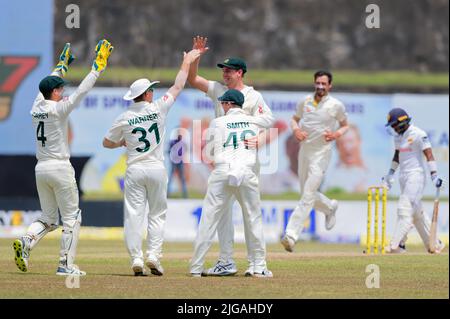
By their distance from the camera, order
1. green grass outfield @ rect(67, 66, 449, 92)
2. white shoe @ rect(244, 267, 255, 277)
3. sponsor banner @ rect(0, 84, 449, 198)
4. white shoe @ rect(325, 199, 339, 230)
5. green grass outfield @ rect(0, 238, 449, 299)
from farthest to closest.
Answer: green grass outfield @ rect(67, 66, 449, 92)
sponsor banner @ rect(0, 84, 449, 198)
white shoe @ rect(325, 199, 339, 230)
white shoe @ rect(244, 267, 255, 277)
green grass outfield @ rect(0, 238, 449, 299)

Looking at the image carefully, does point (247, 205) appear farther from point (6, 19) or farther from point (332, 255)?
point (6, 19)

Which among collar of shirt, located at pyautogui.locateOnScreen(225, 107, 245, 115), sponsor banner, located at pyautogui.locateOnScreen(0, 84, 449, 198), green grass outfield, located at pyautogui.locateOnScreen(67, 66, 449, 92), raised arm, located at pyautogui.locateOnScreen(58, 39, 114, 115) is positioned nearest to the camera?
raised arm, located at pyautogui.locateOnScreen(58, 39, 114, 115)

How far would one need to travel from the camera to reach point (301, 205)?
17.3 m

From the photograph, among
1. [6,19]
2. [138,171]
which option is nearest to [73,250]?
[138,171]

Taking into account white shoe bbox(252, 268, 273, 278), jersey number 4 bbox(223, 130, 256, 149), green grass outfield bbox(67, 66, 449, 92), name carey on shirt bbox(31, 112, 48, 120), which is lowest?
white shoe bbox(252, 268, 273, 278)

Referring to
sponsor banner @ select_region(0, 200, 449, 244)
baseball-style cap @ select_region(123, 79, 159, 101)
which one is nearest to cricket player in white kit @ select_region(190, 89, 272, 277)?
baseball-style cap @ select_region(123, 79, 159, 101)

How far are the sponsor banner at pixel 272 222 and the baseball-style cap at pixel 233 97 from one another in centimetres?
937

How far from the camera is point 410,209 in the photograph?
18.0 m

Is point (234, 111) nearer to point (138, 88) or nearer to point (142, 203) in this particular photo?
point (138, 88)

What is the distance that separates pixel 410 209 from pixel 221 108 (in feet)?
16.4

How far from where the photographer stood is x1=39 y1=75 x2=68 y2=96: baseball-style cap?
43.8 feet

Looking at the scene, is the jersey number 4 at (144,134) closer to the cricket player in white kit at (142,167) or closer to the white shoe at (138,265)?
the cricket player in white kit at (142,167)

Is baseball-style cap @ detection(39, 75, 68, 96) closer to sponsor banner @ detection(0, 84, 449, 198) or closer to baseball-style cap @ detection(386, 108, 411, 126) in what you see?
baseball-style cap @ detection(386, 108, 411, 126)

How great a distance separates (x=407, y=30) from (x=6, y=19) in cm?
1555
